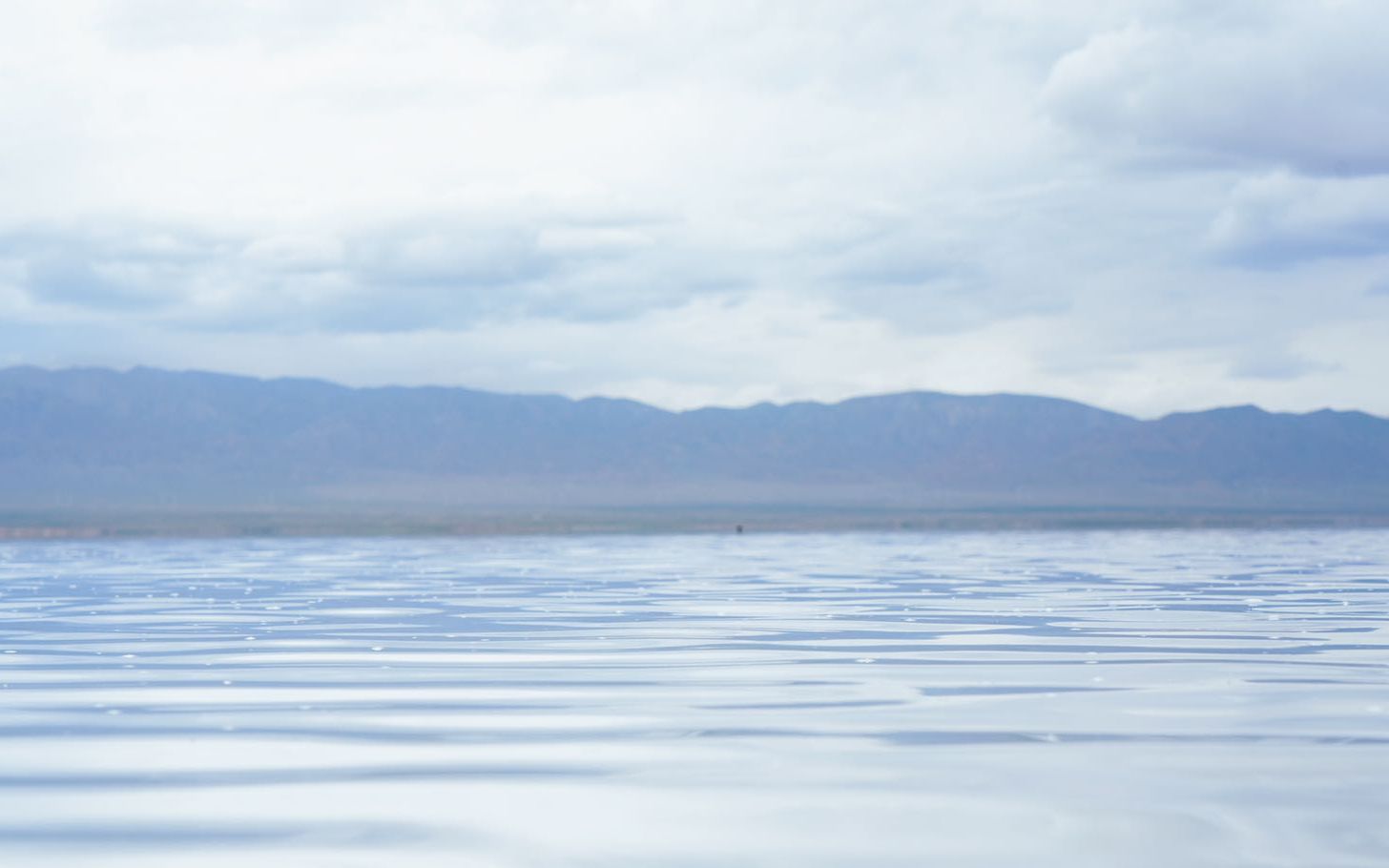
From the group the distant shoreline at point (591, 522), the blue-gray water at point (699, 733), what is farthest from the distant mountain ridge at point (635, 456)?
the blue-gray water at point (699, 733)

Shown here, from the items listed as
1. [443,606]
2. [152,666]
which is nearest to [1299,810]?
[152,666]

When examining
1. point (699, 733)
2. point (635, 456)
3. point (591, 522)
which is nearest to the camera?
point (699, 733)

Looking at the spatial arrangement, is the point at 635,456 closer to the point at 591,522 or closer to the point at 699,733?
the point at 591,522

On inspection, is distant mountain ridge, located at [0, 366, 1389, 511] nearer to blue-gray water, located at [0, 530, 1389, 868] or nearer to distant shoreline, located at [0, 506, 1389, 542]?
distant shoreline, located at [0, 506, 1389, 542]

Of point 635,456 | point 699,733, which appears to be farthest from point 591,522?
point 699,733

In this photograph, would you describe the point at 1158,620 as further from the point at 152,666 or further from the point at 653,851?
the point at 653,851

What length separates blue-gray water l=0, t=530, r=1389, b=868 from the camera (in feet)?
27.8

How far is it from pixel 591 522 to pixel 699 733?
88.5m

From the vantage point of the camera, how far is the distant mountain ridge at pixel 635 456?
158375 millimetres

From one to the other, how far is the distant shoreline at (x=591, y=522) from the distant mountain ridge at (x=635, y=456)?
883 inches

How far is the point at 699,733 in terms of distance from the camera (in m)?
11.6

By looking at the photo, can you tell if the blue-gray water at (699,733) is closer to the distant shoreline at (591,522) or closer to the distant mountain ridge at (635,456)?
the distant shoreline at (591,522)

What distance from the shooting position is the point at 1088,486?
6654 inches

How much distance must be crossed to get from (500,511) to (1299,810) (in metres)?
120
